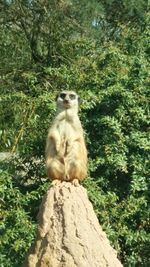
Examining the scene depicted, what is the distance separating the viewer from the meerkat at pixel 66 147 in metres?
6.30

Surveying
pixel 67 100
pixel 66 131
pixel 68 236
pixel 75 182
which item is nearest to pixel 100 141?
pixel 67 100

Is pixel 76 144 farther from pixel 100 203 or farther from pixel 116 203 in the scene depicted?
pixel 116 203

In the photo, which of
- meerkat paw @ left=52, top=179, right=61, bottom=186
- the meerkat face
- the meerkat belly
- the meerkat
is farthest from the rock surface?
the meerkat face

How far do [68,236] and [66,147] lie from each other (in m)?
1.25

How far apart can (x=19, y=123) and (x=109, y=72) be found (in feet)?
4.99

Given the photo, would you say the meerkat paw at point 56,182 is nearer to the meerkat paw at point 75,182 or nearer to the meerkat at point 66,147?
the meerkat at point 66,147

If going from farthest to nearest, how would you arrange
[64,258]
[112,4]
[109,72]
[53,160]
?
1. [112,4]
2. [109,72]
3. [53,160]
4. [64,258]

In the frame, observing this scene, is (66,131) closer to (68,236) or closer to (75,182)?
(75,182)

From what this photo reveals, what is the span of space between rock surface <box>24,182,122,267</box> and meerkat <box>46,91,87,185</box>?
62 cm

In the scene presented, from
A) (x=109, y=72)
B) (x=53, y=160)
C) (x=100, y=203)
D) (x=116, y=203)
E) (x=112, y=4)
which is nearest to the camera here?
(x=53, y=160)

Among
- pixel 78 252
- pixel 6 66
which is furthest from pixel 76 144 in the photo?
pixel 6 66

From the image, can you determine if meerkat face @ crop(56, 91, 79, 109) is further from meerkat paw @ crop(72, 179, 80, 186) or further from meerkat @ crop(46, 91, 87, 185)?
meerkat paw @ crop(72, 179, 80, 186)

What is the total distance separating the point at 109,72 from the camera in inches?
352

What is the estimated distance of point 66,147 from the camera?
6.44 m
